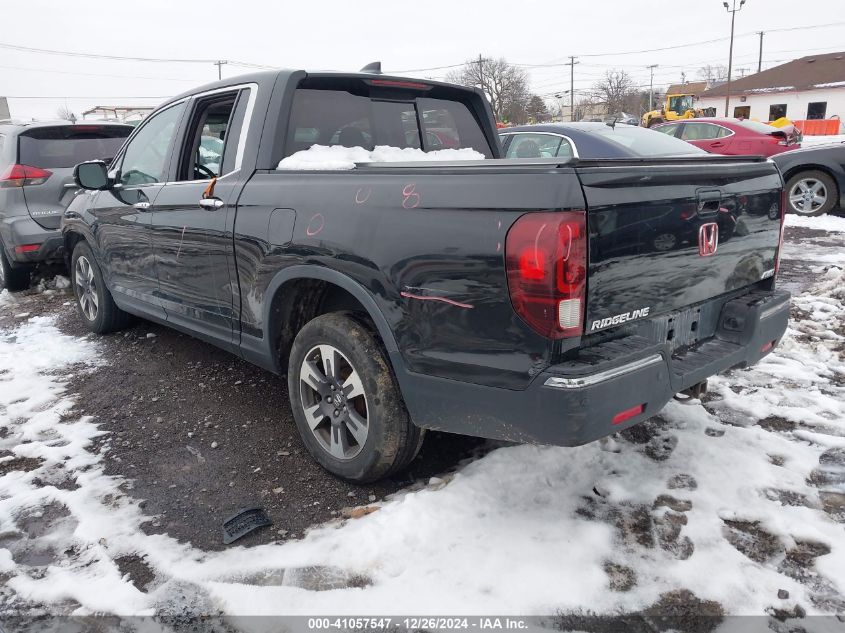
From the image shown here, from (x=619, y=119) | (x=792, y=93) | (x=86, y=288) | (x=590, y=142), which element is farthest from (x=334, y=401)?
(x=792, y=93)

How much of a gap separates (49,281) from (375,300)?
21.6ft

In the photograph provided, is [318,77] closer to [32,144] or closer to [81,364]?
[81,364]

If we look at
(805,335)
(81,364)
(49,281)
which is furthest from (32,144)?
(805,335)

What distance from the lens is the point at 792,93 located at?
48781mm

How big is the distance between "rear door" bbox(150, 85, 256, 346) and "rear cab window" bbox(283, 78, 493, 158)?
32cm

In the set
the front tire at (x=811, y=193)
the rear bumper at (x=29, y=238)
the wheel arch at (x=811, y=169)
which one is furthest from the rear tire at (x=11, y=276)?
the front tire at (x=811, y=193)

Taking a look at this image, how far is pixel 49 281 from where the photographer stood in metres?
7.57

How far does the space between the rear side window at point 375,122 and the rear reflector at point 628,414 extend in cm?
208

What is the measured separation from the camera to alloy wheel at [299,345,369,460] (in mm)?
2848

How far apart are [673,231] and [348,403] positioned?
5.11ft

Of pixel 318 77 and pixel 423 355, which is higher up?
pixel 318 77

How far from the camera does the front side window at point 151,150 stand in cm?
410

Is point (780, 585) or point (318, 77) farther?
point (318, 77)

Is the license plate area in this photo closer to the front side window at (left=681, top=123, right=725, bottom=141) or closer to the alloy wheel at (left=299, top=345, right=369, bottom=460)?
the alloy wheel at (left=299, top=345, right=369, bottom=460)
